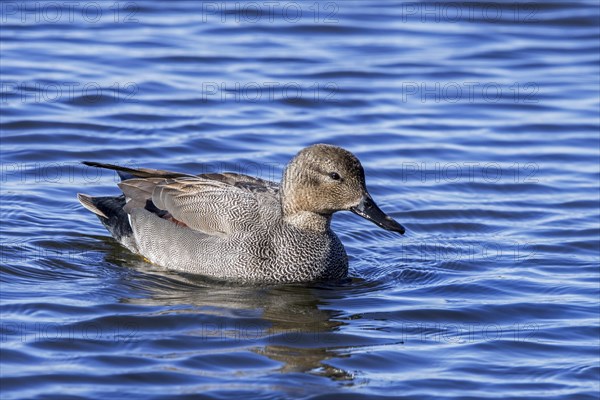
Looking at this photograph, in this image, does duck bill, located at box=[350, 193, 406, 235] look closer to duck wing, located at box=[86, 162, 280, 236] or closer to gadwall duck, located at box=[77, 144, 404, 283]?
gadwall duck, located at box=[77, 144, 404, 283]

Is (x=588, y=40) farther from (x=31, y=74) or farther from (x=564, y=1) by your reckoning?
(x=31, y=74)

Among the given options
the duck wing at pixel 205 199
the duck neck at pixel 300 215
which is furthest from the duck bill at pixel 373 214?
the duck wing at pixel 205 199

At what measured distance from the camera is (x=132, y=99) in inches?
535

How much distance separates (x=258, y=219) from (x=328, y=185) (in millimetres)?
642

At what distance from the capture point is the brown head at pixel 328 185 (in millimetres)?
8992

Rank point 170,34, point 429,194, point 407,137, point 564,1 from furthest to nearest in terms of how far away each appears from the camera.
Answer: point 564,1 < point 170,34 < point 407,137 < point 429,194

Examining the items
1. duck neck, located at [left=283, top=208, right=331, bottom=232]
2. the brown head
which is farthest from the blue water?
the brown head

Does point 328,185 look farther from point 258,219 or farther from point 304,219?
point 258,219

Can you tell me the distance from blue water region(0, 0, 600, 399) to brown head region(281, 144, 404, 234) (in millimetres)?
585

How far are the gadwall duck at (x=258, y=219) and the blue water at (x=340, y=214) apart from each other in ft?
0.57

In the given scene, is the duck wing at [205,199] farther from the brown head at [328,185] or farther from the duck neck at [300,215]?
the brown head at [328,185]

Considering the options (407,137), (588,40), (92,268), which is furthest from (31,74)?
(588,40)

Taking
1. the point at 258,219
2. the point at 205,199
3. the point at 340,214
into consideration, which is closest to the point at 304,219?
the point at 258,219

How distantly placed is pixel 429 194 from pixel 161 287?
11.2 feet
